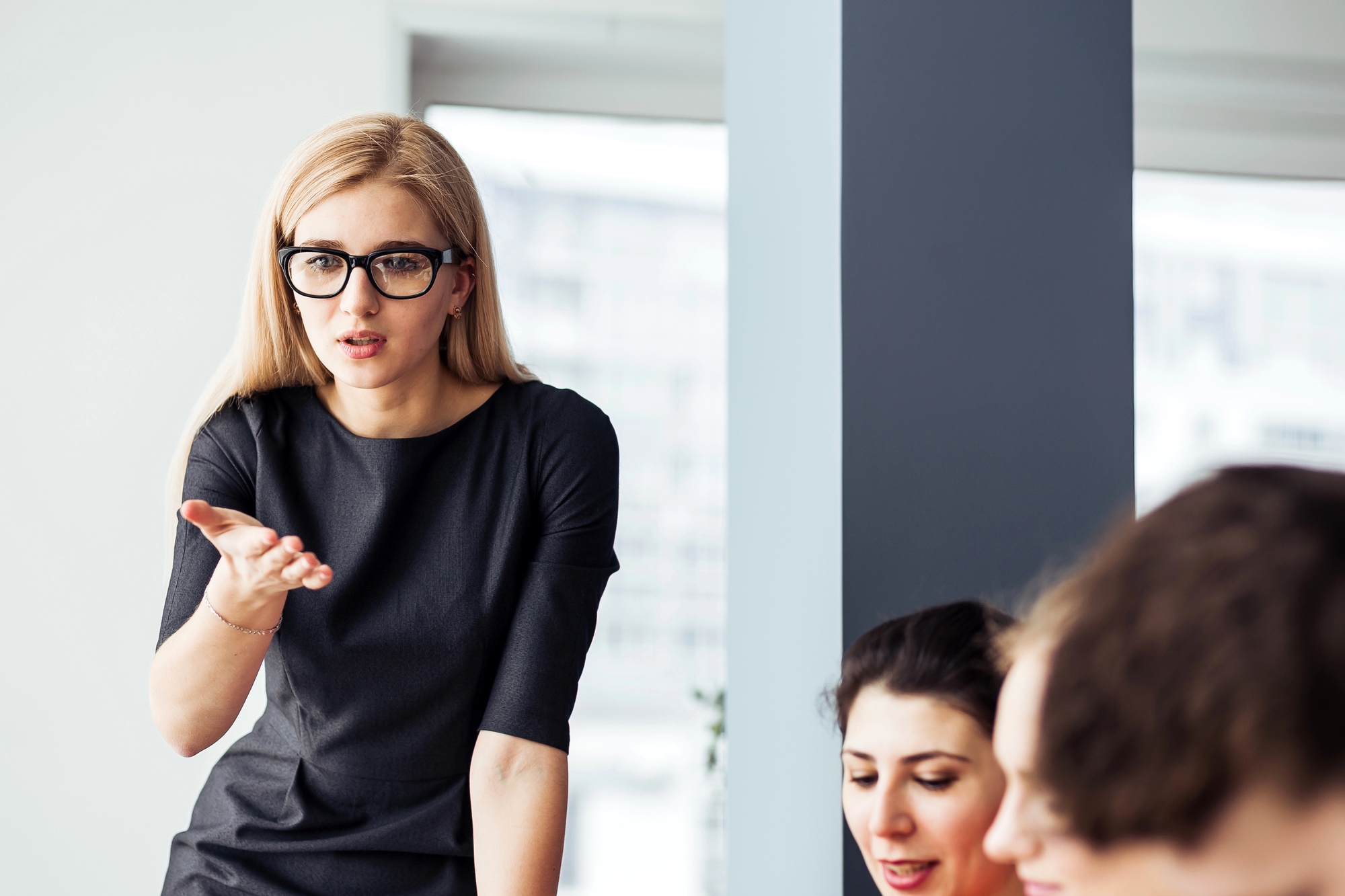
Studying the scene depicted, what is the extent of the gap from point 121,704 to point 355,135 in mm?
1465

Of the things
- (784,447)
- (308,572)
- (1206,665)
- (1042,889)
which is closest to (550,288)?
(784,447)

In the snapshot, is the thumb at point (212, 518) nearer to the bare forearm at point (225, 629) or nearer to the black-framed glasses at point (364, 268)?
the bare forearm at point (225, 629)

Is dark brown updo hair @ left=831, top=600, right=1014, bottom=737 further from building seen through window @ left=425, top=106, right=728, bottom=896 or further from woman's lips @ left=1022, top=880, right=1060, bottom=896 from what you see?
building seen through window @ left=425, top=106, right=728, bottom=896

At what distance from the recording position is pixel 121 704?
7.25 feet

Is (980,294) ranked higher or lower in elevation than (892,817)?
higher

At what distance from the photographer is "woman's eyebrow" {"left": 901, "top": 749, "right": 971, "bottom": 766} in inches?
39.4

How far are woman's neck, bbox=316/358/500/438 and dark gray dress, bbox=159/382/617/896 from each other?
17 millimetres

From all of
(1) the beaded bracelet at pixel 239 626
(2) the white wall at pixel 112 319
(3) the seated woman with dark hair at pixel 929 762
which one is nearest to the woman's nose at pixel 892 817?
(3) the seated woman with dark hair at pixel 929 762

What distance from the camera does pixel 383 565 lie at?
1182mm

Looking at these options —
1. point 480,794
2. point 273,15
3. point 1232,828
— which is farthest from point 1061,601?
point 273,15

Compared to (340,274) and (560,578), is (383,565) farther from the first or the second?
(340,274)

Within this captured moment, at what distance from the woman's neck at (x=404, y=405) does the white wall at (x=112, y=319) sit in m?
1.21

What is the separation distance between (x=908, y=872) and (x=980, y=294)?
0.62 m

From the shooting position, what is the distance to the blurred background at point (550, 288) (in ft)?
7.30
